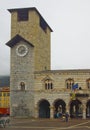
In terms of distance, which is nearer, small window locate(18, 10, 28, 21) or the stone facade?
the stone facade

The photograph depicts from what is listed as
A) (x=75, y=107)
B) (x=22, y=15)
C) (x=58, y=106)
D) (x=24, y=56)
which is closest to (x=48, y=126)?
(x=24, y=56)

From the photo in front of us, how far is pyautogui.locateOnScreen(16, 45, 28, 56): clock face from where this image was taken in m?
67.4

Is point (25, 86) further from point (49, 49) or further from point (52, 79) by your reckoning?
point (49, 49)

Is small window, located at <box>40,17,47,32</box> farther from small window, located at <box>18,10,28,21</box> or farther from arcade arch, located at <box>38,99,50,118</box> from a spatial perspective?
arcade arch, located at <box>38,99,50,118</box>

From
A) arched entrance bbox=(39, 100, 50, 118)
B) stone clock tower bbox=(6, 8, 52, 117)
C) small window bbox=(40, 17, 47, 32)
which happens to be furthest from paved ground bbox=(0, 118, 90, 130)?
small window bbox=(40, 17, 47, 32)

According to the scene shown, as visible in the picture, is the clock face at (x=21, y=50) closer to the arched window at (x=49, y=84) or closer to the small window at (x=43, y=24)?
the arched window at (x=49, y=84)

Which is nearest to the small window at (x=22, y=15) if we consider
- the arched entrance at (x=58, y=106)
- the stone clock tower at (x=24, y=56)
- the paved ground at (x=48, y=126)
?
the stone clock tower at (x=24, y=56)

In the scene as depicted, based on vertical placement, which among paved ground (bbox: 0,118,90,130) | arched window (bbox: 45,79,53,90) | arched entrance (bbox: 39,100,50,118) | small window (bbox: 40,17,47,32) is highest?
small window (bbox: 40,17,47,32)

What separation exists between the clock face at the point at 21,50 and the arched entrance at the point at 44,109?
8831mm

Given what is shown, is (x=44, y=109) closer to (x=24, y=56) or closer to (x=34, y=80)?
(x=34, y=80)

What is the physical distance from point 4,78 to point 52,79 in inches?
4320

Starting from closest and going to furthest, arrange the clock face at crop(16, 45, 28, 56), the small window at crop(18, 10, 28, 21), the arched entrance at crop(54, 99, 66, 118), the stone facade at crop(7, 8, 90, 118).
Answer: the stone facade at crop(7, 8, 90, 118)
the arched entrance at crop(54, 99, 66, 118)
the clock face at crop(16, 45, 28, 56)
the small window at crop(18, 10, 28, 21)

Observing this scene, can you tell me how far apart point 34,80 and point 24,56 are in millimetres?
4610

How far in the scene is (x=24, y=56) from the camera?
67188mm
